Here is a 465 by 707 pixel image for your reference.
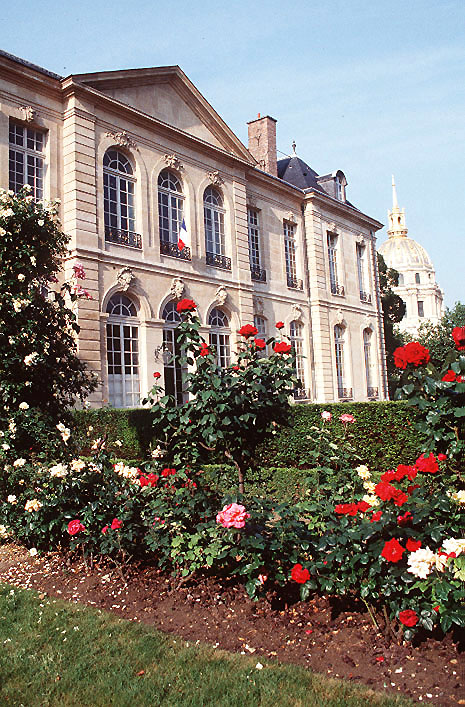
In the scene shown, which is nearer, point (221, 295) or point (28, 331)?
point (28, 331)

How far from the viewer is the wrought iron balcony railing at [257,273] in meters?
22.2

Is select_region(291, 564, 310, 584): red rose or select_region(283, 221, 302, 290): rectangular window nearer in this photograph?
select_region(291, 564, 310, 584): red rose

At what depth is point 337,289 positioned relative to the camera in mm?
27172

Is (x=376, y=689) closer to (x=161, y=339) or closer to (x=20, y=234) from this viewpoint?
(x=20, y=234)

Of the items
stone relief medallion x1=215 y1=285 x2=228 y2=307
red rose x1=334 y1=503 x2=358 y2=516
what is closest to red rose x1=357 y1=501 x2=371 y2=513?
red rose x1=334 y1=503 x2=358 y2=516

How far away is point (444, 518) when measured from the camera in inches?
158

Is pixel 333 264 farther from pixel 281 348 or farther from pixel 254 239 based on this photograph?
→ pixel 281 348

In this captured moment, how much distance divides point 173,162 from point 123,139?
6.85 ft

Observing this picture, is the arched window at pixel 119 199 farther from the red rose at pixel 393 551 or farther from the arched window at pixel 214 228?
the red rose at pixel 393 551

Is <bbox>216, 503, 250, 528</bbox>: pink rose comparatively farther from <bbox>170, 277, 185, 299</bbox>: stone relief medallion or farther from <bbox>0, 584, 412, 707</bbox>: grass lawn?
<bbox>170, 277, 185, 299</bbox>: stone relief medallion

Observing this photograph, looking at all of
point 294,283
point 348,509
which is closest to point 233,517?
point 348,509

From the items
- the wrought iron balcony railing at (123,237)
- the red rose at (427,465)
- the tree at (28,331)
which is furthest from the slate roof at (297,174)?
the red rose at (427,465)

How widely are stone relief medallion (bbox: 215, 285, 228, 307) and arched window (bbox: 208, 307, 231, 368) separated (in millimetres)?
308

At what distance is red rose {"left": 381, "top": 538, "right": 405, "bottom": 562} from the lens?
3.58 meters
